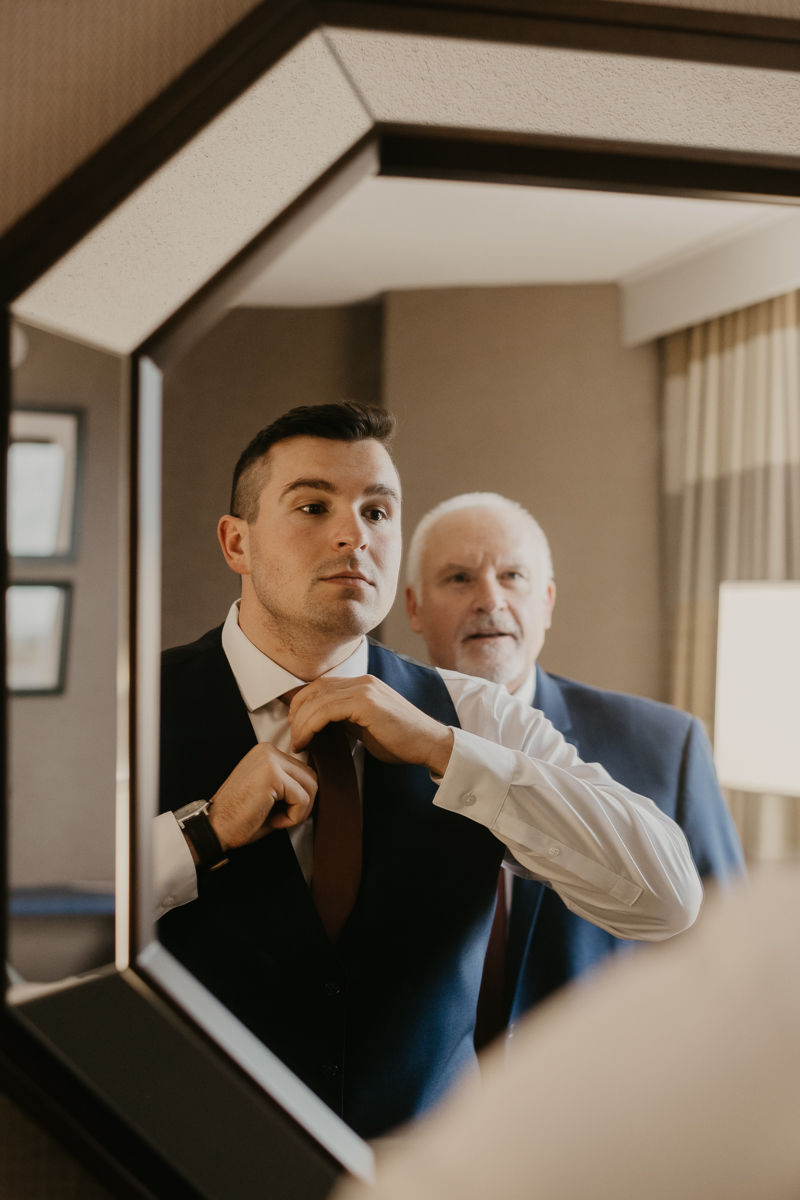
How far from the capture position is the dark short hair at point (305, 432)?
0.79 meters

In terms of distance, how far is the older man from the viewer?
0.83m

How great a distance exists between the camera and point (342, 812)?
0.80m

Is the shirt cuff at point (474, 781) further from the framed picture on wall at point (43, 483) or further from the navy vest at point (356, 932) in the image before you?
the framed picture on wall at point (43, 483)

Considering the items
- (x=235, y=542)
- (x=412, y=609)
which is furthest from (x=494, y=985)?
(x=235, y=542)

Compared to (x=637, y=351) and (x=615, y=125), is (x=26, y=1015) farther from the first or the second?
(x=615, y=125)

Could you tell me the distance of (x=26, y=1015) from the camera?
681mm

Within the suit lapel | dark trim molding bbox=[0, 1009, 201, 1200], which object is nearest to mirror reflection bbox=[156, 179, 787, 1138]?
the suit lapel

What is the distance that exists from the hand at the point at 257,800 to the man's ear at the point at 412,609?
182 millimetres

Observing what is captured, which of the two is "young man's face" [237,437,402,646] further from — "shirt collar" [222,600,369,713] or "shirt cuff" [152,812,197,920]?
"shirt cuff" [152,812,197,920]

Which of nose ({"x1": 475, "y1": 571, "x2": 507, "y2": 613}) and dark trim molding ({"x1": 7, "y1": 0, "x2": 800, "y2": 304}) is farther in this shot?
nose ({"x1": 475, "y1": 571, "x2": 507, "y2": 613})

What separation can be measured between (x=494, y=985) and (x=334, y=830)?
A: 23 cm

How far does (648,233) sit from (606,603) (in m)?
0.39

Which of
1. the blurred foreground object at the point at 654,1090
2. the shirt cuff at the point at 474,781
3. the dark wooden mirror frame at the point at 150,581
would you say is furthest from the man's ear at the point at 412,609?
the blurred foreground object at the point at 654,1090

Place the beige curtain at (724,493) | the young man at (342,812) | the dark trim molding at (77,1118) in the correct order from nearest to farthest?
the dark trim molding at (77,1118) → the young man at (342,812) → the beige curtain at (724,493)
